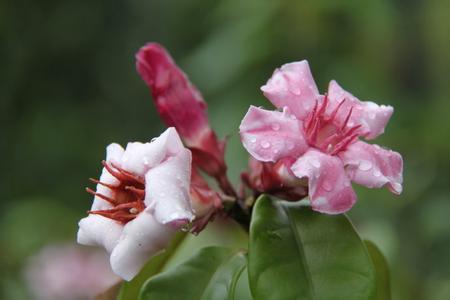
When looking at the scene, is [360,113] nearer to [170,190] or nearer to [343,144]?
[343,144]

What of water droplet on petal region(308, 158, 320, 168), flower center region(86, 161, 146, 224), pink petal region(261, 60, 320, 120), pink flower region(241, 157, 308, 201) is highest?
pink petal region(261, 60, 320, 120)

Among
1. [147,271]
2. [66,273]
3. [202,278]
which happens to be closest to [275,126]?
[202,278]

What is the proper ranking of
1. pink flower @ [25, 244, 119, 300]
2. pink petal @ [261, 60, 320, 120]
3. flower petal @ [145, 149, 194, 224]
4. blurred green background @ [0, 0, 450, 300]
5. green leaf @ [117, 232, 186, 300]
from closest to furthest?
flower petal @ [145, 149, 194, 224] < pink petal @ [261, 60, 320, 120] < green leaf @ [117, 232, 186, 300] < blurred green background @ [0, 0, 450, 300] < pink flower @ [25, 244, 119, 300]

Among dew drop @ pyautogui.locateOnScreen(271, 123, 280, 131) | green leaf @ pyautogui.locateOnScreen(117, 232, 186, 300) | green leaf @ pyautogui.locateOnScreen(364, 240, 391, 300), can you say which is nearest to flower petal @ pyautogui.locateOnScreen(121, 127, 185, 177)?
dew drop @ pyautogui.locateOnScreen(271, 123, 280, 131)

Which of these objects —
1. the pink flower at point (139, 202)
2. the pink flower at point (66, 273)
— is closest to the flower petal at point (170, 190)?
the pink flower at point (139, 202)

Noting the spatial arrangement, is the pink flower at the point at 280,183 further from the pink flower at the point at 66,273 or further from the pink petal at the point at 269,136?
the pink flower at the point at 66,273

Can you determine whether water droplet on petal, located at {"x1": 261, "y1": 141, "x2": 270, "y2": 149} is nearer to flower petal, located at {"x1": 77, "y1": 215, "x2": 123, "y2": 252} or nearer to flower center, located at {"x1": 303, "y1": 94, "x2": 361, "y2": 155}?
flower center, located at {"x1": 303, "y1": 94, "x2": 361, "y2": 155}

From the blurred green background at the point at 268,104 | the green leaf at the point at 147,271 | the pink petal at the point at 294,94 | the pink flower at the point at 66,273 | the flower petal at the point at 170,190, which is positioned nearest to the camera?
the flower petal at the point at 170,190

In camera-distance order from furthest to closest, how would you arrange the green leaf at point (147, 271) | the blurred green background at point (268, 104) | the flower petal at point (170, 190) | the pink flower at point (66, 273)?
1. the pink flower at point (66, 273)
2. the blurred green background at point (268, 104)
3. the green leaf at point (147, 271)
4. the flower petal at point (170, 190)

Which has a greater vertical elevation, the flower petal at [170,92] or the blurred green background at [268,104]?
the flower petal at [170,92]

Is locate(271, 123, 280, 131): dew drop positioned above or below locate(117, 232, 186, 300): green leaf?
above
